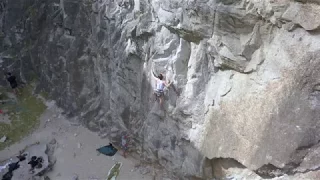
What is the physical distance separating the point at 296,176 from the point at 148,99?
659 cm

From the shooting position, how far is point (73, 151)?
15898 mm

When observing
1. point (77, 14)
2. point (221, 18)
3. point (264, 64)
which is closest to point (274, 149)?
point (264, 64)

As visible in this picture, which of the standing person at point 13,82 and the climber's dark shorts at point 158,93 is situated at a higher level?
the climber's dark shorts at point 158,93

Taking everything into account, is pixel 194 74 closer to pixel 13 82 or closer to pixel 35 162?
pixel 35 162

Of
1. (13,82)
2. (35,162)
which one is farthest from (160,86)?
(13,82)

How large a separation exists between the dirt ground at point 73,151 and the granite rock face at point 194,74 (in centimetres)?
69

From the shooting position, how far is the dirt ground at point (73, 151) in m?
14.6

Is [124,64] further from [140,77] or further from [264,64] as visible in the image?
[264,64]

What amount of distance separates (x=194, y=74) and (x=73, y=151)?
25.5 ft

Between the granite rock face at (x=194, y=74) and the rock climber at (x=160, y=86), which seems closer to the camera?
the granite rock face at (x=194, y=74)

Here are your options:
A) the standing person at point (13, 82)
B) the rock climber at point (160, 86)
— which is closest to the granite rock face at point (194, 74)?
the rock climber at point (160, 86)

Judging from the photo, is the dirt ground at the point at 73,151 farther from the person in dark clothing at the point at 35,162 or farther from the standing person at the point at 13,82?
the standing person at the point at 13,82

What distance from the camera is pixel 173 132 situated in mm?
12828

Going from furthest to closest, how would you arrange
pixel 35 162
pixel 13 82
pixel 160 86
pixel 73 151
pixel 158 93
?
pixel 13 82 → pixel 73 151 → pixel 35 162 → pixel 158 93 → pixel 160 86
